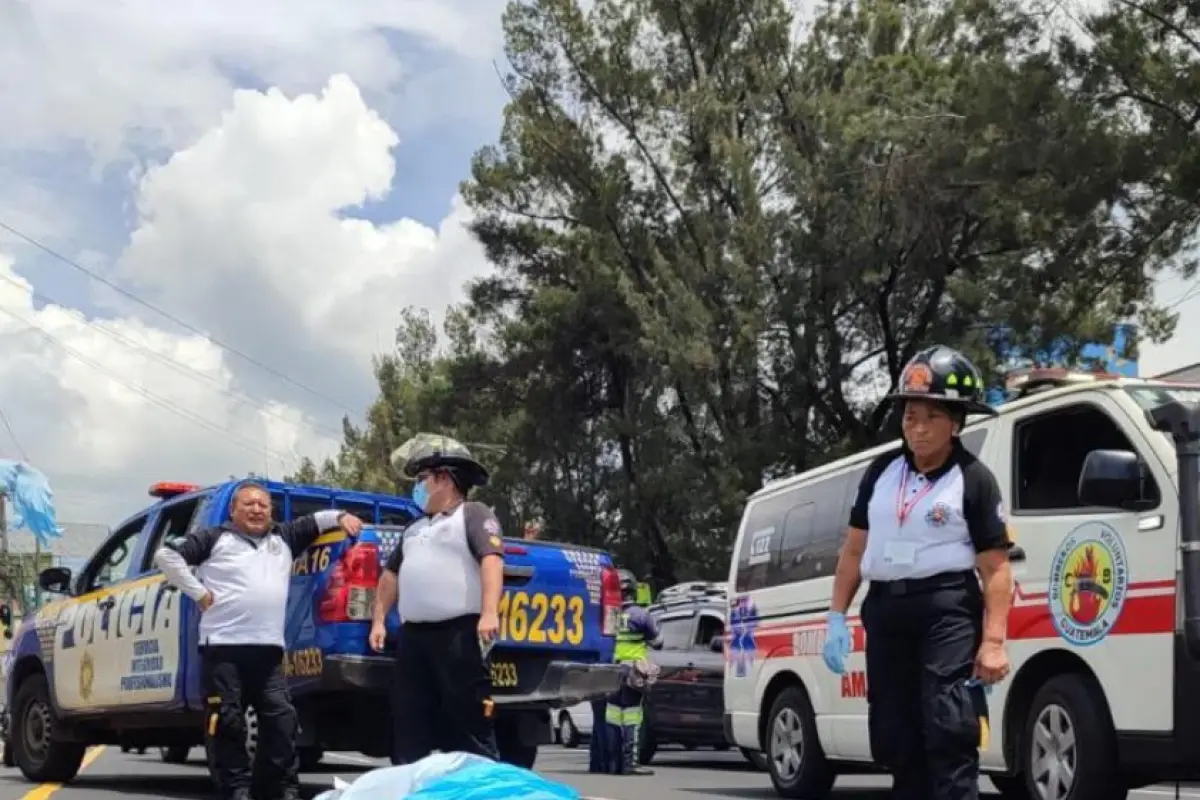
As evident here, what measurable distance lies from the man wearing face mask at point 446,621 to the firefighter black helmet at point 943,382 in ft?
6.99

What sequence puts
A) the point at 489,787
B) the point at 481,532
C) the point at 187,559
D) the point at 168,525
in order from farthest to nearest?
1. the point at 168,525
2. the point at 187,559
3. the point at 481,532
4. the point at 489,787

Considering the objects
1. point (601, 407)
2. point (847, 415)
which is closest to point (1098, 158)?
point (847, 415)

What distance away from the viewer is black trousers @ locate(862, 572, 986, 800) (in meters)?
4.72

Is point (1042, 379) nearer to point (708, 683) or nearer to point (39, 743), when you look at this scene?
point (39, 743)

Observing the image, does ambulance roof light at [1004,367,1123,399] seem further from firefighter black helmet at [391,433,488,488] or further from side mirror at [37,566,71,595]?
side mirror at [37,566,71,595]

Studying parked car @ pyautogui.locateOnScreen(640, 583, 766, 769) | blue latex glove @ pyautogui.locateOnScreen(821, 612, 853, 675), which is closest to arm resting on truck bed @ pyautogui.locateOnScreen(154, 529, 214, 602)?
blue latex glove @ pyautogui.locateOnScreen(821, 612, 853, 675)

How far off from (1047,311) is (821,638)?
892 cm

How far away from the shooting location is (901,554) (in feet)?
16.3

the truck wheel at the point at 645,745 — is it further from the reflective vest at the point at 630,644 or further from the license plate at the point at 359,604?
the license plate at the point at 359,604

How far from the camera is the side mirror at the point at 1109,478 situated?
6.83m

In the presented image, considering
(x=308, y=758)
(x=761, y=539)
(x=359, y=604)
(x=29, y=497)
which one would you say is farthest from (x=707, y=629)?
(x=29, y=497)

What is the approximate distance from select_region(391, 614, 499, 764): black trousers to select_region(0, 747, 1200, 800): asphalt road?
3.42m

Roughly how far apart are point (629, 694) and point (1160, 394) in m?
7.01

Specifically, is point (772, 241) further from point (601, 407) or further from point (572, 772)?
point (572, 772)
